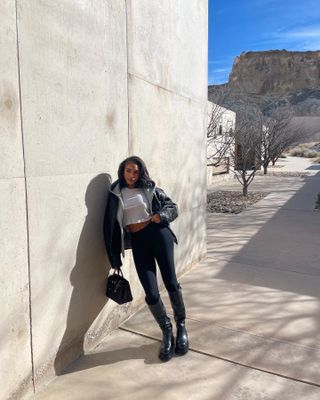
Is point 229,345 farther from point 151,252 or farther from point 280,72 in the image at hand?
point 280,72

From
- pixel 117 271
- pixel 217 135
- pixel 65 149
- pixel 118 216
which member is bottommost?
pixel 117 271

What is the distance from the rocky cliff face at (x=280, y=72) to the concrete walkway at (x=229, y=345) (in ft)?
342

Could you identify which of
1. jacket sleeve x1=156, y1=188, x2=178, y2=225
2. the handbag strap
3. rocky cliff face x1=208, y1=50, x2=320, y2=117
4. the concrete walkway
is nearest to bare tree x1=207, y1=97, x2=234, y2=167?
the concrete walkway

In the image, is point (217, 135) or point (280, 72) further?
point (280, 72)

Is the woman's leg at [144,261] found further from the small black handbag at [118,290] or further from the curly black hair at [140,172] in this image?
the curly black hair at [140,172]

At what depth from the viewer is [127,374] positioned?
2.66 metres

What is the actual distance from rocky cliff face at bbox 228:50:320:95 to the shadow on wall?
106044mm

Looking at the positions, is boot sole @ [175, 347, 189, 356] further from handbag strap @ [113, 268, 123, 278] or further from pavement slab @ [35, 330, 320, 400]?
handbag strap @ [113, 268, 123, 278]

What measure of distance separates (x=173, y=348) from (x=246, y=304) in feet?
3.98

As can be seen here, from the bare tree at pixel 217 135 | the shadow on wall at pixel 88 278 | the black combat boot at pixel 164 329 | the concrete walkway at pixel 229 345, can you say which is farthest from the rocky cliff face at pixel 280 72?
the black combat boot at pixel 164 329

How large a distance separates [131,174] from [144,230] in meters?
0.46

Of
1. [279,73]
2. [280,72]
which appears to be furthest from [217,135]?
[280,72]

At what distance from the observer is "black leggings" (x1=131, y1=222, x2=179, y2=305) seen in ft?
9.45

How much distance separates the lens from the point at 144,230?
2.89 meters
